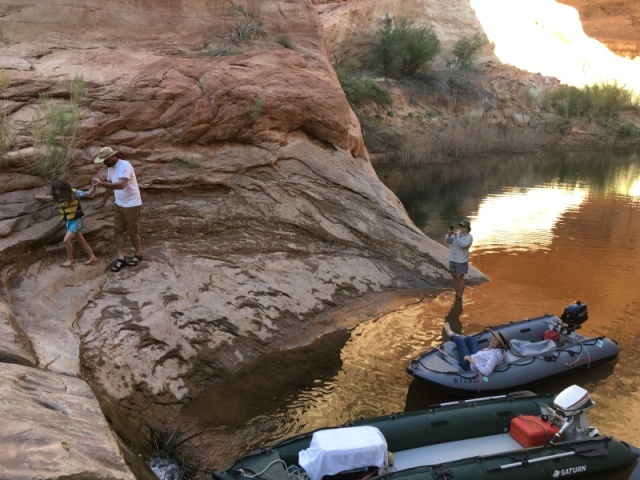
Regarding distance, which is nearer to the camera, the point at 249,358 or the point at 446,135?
the point at 249,358

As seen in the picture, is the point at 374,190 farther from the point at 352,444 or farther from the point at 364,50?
the point at 364,50

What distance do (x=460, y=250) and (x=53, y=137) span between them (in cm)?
599

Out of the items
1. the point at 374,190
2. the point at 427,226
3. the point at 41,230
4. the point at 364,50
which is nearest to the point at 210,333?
the point at 41,230

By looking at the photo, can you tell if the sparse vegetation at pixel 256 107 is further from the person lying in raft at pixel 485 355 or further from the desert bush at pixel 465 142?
the desert bush at pixel 465 142

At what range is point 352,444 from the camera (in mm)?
4801

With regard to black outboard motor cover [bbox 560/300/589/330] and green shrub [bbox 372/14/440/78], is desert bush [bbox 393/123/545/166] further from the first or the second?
black outboard motor cover [bbox 560/300/589/330]

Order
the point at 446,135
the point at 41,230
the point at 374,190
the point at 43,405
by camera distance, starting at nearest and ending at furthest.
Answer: the point at 43,405 < the point at 41,230 < the point at 374,190 < the point at 446,135

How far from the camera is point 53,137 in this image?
290 inches

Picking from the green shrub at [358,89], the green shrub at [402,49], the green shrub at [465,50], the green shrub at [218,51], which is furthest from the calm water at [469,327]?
the green shrub at [465,50]

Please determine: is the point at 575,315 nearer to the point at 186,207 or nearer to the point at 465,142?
the point at 186,207

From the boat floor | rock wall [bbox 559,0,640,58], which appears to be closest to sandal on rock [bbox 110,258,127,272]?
the boat floor

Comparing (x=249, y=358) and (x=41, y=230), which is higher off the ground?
(x=41, y=230)

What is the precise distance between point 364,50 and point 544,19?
16.1m

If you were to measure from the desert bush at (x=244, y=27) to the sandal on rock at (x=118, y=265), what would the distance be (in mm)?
5043
